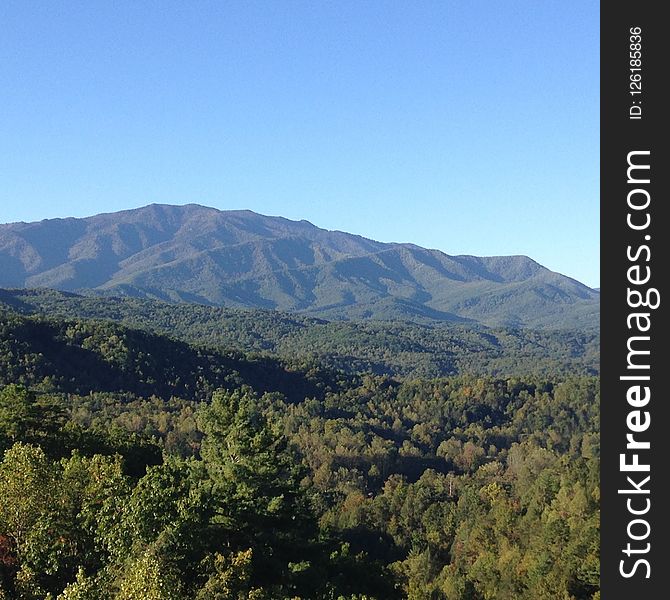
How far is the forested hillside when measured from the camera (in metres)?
18.7

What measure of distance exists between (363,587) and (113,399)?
115 m

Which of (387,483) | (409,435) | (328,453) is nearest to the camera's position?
(387,483)

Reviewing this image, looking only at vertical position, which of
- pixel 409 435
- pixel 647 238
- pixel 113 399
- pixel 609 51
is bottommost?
pixel 409 435

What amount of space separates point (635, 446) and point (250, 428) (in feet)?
81.6

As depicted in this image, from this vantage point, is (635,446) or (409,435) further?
(409,435)

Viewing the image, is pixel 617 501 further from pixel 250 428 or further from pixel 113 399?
pixel 113 399

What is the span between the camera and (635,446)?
1026cm

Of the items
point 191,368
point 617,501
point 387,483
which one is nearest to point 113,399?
point 191,368

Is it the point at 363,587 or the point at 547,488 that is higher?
the point at 363,587

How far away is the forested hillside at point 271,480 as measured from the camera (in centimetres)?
1873

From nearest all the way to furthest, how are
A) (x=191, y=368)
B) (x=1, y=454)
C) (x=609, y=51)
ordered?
(x=609, y=51) < (x=1, y=454) < (x=191, y=368)

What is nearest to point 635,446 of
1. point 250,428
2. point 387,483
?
point 250,428

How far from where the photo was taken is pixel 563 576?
43531 mm

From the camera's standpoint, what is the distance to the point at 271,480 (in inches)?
1201
